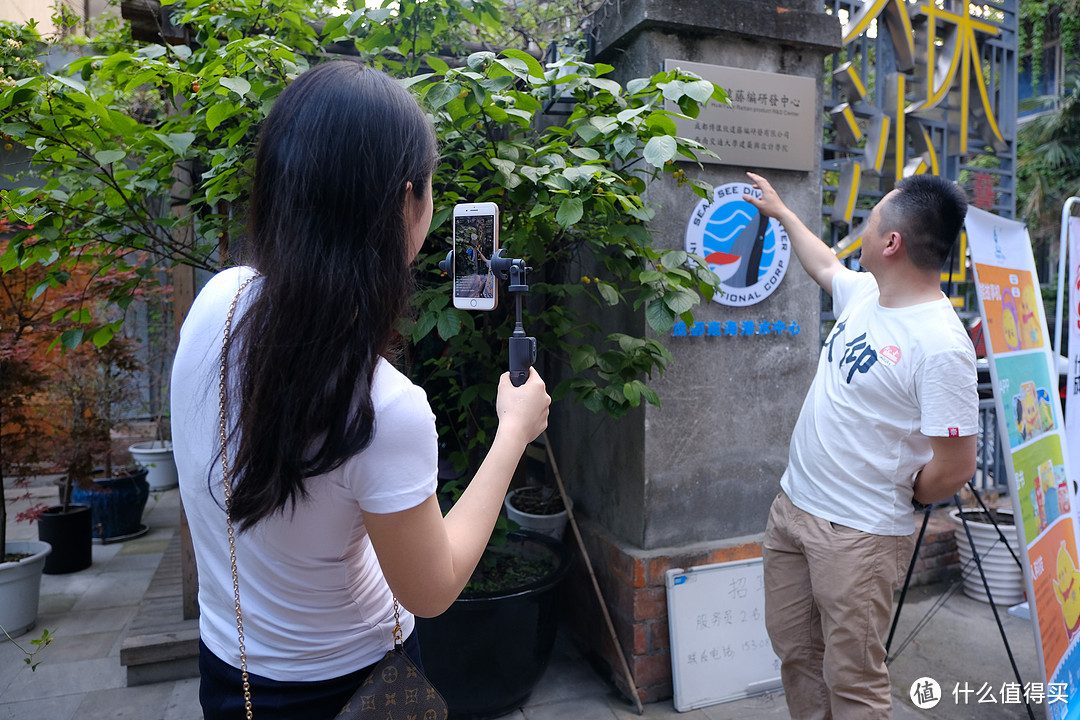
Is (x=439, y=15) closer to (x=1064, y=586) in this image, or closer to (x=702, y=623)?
(x=702, y=623)

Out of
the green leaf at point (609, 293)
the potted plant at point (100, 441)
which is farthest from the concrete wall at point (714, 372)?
the potted plant at point (100, 441)

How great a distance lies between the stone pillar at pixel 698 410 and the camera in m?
3.00

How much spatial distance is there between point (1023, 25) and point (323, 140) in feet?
63.0

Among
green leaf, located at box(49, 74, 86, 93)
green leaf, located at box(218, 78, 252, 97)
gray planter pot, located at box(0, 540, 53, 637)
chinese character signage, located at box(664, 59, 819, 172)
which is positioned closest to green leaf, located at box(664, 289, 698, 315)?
chinese character signage, located at box(664, 59, 819, 172)

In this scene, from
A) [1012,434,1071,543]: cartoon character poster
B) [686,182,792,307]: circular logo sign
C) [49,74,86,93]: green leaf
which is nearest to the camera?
[49,74,86,93]: green leaf

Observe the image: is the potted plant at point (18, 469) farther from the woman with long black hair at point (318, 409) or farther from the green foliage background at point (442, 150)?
the woman with long black hair at point (318, 409)

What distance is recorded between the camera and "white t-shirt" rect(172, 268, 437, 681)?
36.7 inches

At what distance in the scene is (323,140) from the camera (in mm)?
930

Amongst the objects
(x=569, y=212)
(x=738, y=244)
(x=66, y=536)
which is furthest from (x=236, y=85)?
(x=66, y=536)

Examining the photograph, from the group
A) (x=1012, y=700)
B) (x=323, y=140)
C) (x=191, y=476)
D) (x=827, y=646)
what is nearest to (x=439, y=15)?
(x=323, y=140)

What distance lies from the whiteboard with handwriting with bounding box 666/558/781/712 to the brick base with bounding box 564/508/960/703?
58 millimetres

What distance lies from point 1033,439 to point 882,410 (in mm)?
1051

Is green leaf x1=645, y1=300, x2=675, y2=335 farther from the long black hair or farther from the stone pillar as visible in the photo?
the long black hair

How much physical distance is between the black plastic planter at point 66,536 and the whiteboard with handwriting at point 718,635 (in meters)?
3.94
